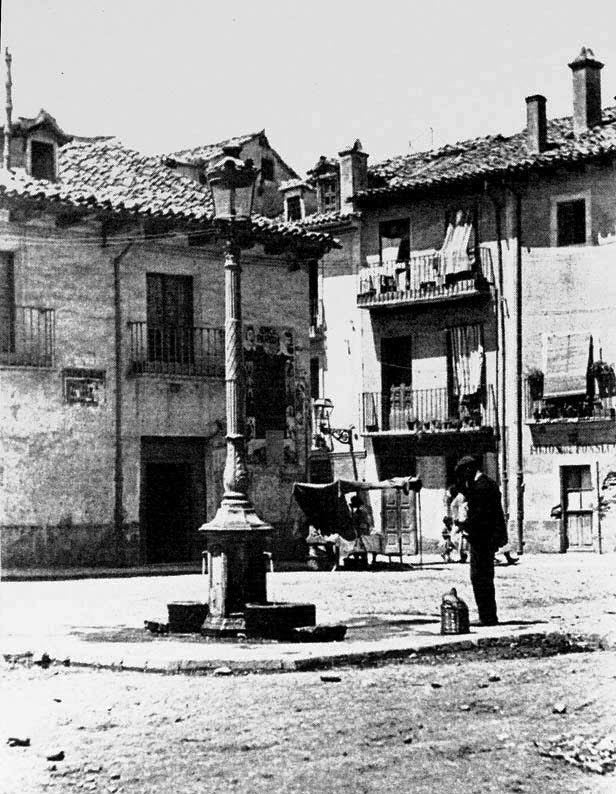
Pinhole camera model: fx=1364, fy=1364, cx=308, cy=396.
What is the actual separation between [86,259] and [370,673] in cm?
1613

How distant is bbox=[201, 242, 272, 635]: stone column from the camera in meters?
10.8

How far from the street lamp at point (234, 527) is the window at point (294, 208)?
89.3ft

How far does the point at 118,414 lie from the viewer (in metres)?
24.1

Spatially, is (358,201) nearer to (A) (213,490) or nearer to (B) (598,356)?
(B) (598,356)

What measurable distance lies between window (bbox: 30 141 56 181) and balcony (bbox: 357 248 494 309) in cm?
1082

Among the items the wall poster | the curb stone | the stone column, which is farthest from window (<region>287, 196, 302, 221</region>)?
the curb stone

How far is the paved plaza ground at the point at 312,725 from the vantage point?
18.9 ft

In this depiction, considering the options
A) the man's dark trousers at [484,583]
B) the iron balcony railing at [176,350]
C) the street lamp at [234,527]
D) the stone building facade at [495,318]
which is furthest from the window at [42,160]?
the man's dark trousers at [484,583]

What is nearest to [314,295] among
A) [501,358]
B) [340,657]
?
[501,358]

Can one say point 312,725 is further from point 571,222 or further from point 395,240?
point 395,240

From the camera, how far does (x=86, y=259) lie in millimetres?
23844

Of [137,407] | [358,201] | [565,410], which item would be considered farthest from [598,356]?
[137,407]

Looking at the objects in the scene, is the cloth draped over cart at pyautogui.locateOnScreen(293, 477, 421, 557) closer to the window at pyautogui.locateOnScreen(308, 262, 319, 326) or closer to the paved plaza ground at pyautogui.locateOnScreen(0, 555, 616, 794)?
the window at pyautogui.locateOnScreen(308, 262, 319, 326)

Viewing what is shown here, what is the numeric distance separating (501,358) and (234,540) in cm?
2135
